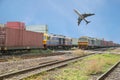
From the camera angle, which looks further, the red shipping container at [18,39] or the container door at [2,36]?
the red shipping container at [18,39]

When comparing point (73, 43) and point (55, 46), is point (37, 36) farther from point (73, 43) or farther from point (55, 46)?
point (73, 43)

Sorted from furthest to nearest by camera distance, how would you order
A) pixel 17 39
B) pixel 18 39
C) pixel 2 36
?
pixel 18 39
pixel 17 39
pixel 2 36

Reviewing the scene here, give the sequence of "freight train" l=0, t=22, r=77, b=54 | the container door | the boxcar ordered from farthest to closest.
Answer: "freight train" l=0, t=22, r=77, b=54 < the boxcar < the container door

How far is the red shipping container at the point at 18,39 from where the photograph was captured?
25.2 meters

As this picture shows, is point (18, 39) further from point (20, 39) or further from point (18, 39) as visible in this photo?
point (20, 39)

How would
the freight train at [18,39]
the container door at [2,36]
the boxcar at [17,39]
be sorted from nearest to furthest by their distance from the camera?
the container door at [2,36] → the boxcar at [17,39] → the freight train at [18,39]

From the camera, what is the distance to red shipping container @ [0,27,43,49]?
2525cm

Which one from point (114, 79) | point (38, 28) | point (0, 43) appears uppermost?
point (38, 28)

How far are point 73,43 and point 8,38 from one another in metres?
40.7

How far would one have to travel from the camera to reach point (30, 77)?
10.3m

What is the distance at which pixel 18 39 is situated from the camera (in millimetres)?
28703

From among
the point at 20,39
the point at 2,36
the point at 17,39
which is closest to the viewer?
the point at 2,36

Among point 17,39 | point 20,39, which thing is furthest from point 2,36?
point 20,39

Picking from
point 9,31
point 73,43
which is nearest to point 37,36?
point 9,31
